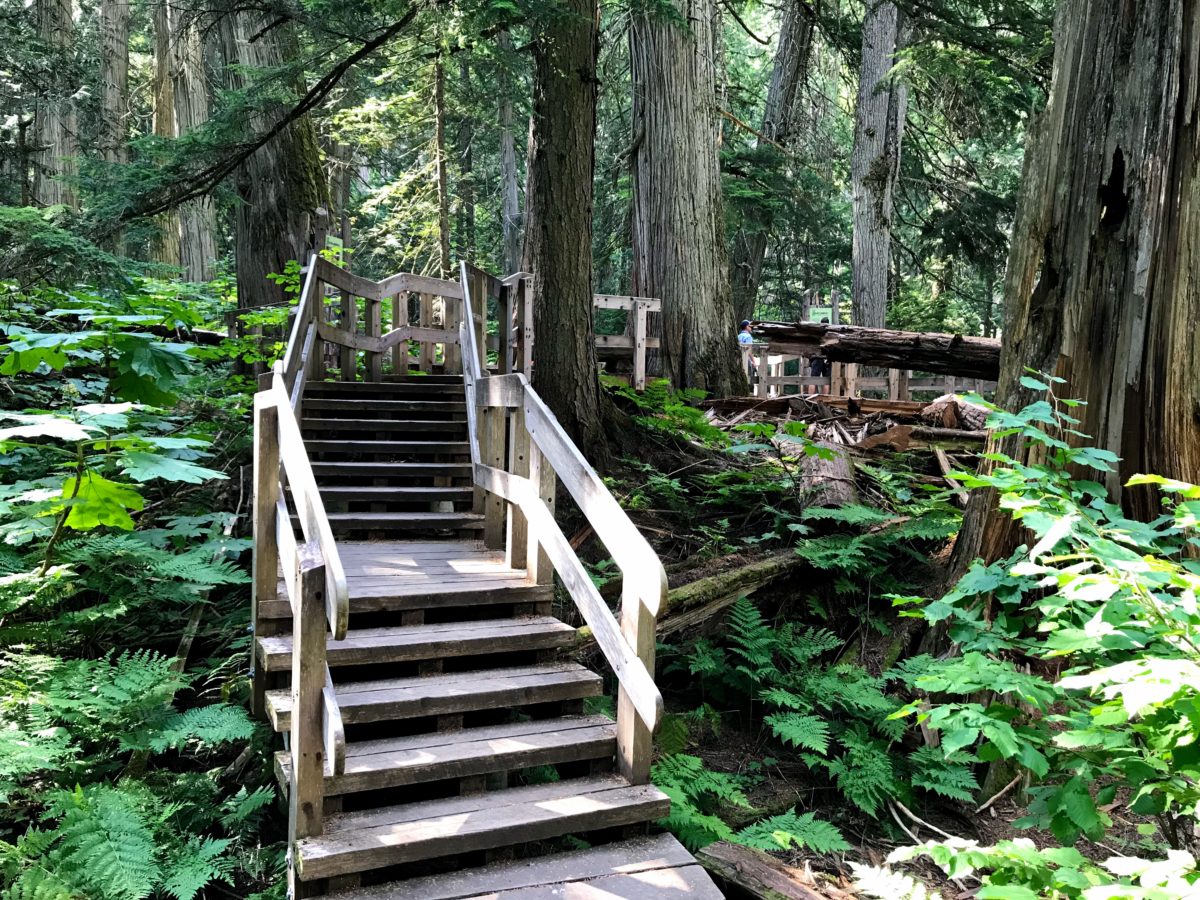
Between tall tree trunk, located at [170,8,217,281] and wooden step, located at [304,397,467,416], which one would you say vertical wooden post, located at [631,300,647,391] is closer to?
wooden step, located at [304,397,467,416]

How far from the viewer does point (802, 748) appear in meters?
5.34

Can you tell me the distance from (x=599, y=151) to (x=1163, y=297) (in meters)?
22.5

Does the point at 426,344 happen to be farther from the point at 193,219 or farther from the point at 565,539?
the point at 193,219

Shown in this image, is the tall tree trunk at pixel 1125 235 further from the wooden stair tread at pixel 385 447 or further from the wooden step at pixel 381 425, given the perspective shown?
the wooden step at pixel 381 425

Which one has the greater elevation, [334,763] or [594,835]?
[334,763]

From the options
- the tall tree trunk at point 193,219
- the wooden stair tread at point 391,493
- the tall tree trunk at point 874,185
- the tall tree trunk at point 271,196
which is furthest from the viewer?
the tall tree trunk at point 193,219

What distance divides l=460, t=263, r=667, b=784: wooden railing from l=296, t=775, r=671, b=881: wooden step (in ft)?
0.66

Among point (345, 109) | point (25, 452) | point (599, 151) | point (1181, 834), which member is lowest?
point (1181, 834)

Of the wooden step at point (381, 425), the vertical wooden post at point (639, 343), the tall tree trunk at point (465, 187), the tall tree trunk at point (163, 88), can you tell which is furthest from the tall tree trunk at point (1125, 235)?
the tall tree trunk at point (465, 187)

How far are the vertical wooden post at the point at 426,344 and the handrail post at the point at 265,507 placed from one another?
6582 millimetres

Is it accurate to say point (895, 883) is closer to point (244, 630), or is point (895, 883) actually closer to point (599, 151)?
point (244, 630)

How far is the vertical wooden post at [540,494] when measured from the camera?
509 cm

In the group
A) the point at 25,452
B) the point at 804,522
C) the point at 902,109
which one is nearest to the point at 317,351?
the point at 25,452

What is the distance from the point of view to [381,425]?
7.71 m
